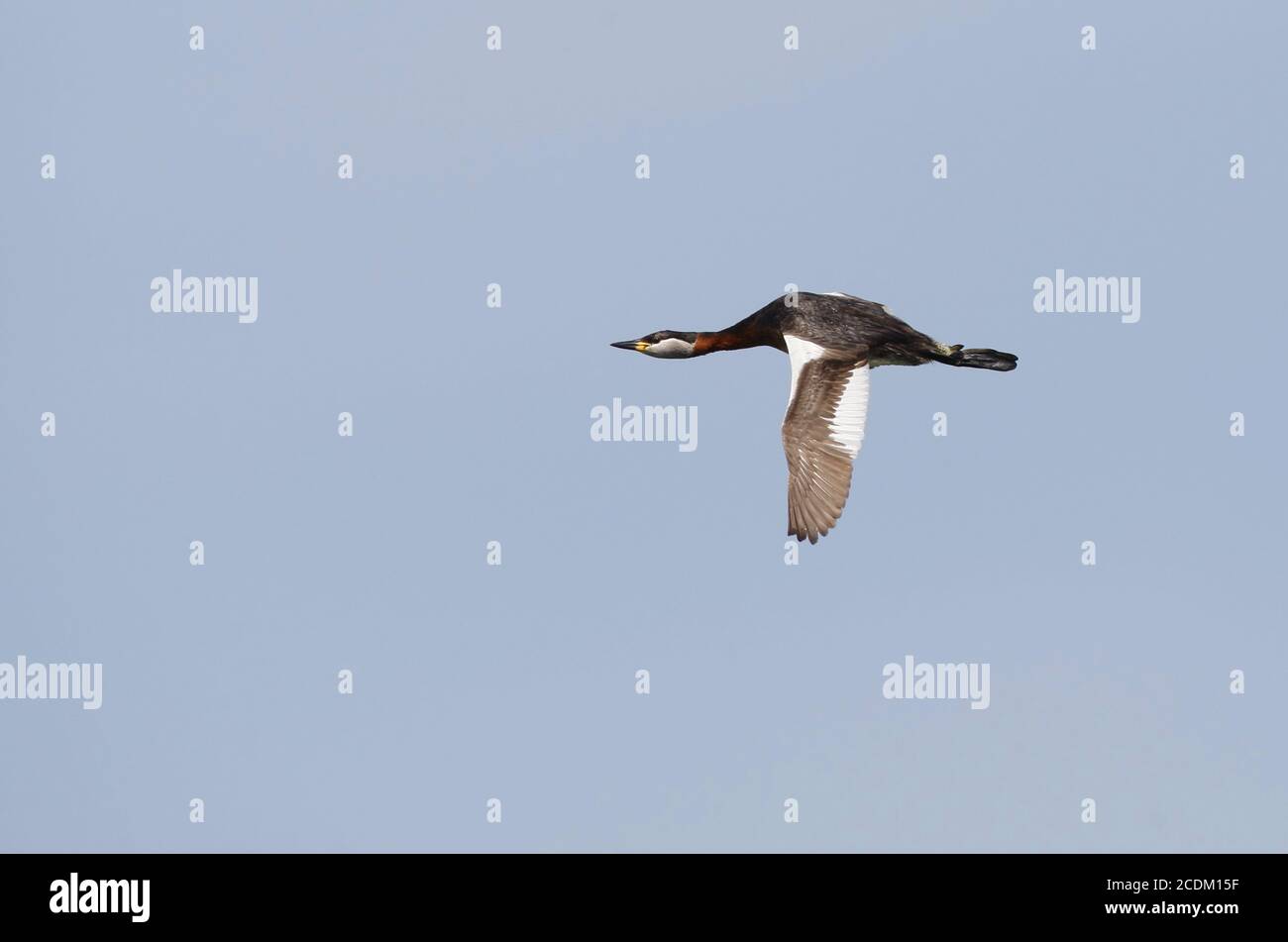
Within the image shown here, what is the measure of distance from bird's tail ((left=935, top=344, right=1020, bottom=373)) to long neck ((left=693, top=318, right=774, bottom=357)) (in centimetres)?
340

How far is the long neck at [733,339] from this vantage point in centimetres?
4656

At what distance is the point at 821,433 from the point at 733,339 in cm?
492

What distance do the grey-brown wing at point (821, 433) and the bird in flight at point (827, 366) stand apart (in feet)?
0.05

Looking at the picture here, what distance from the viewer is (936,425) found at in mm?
48219

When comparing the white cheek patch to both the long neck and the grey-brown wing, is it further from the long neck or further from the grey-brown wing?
the grey-brown wing

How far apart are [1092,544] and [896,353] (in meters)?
9.42

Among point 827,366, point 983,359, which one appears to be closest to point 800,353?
point 827,366

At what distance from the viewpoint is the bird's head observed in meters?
48.1

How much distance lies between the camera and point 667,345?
48.4 metres

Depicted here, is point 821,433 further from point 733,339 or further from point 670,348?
point 670,348

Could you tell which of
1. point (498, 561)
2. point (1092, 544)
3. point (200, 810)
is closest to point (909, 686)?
point (1092, 544)

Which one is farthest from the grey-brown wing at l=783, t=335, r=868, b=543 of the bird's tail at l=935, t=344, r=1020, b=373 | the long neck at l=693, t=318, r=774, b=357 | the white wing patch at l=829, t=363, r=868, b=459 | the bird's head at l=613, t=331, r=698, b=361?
the bird's head at l=613, t=331, r=698, b=361

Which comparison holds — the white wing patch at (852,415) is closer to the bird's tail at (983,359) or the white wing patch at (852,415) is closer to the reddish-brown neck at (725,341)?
the bird's tail at (983,359)

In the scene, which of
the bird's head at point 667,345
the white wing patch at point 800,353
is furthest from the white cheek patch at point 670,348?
the white wing patch at point 800,353
